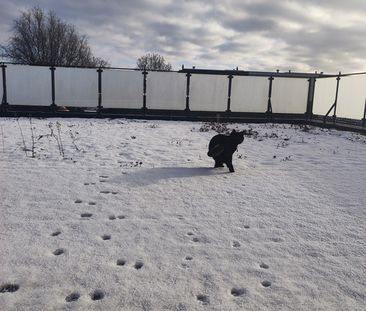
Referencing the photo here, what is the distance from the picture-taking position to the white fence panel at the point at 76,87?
58.3ft

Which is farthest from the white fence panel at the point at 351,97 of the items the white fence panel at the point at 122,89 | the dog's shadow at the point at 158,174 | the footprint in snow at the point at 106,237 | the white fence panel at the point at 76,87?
the footprint in snow at the point at 106,237

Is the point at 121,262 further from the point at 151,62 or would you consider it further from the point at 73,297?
the point at 151,62

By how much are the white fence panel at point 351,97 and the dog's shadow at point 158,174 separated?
11531 millimetres

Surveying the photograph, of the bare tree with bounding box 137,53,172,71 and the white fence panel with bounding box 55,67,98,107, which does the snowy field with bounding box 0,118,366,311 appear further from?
the bare tree with bounding box 137,53,172,71

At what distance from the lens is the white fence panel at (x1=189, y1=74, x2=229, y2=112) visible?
18859mm

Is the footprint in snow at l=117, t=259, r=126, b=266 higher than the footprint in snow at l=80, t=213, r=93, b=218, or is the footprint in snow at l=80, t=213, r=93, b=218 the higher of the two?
the footprint in snow at l=80, t=213, r=93, b=218

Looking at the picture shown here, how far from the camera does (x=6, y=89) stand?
56.5ft

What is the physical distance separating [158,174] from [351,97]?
13427 mm

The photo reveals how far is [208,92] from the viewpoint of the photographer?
19000 millimetres

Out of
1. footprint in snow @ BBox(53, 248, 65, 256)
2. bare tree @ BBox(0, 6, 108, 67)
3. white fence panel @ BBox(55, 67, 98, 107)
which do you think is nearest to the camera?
footprint in snow @ BBox(53, 248, 65, 256)

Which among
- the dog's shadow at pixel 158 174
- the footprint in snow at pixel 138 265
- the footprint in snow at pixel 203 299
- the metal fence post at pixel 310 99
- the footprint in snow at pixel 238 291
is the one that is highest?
the metal fence post at pixel 310 99

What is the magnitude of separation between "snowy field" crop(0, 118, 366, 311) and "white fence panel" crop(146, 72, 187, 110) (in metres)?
11.6

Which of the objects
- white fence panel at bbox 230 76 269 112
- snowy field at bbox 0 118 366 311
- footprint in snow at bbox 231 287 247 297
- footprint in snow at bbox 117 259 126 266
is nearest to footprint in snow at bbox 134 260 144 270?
snowy field at bbox 0 118 366 311

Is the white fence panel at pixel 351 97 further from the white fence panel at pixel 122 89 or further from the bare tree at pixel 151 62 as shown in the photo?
the bare tree at pixel 151 62
